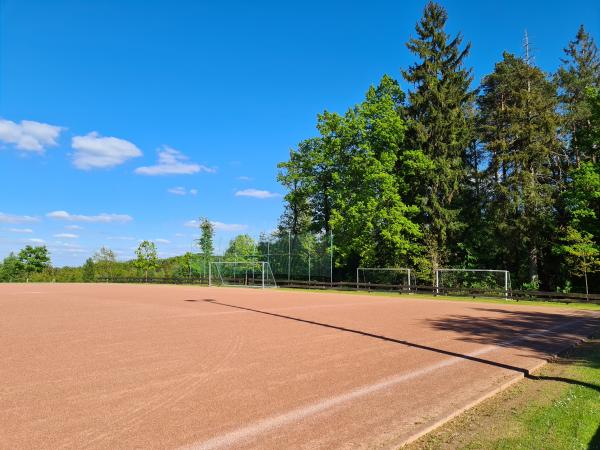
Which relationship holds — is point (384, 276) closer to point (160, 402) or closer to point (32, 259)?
point (160, 402)

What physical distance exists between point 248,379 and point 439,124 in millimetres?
34605

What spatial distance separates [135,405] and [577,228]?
1319 inches

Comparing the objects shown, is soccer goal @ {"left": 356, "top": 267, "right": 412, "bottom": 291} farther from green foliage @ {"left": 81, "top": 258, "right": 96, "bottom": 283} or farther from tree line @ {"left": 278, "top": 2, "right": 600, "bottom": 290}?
green foliage @ {"left": 81, "top": 258, "right": 96, "bottom": 283}

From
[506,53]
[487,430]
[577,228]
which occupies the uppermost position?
[506,53]

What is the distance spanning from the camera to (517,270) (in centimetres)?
3581

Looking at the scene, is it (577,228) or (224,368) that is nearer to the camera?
(224,368)

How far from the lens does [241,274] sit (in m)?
43.5

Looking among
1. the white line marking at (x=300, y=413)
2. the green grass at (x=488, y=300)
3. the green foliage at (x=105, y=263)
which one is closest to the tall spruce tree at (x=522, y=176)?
the green grass at (x=488, y=300)

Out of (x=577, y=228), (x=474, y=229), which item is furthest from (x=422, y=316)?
(x=474, y=229)

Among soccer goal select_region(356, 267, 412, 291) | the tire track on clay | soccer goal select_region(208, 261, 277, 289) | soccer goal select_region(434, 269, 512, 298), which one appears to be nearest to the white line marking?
the tire track on clay

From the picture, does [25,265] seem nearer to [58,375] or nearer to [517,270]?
[517,270]

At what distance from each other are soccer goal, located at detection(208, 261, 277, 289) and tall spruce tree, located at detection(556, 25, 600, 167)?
27.5 meters

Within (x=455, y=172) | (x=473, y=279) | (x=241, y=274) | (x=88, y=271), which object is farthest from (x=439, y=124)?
(x=88, y=271)

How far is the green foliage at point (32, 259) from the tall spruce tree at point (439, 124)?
5850 centimetres
